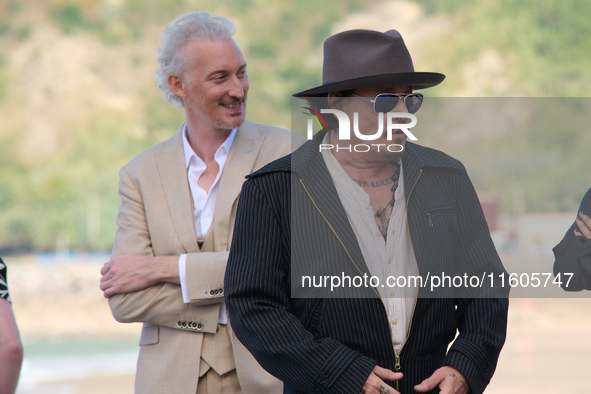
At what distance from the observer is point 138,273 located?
197 cm

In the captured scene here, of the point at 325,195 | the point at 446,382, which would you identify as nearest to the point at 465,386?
the point at 446,382

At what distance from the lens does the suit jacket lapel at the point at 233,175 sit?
2.04 m

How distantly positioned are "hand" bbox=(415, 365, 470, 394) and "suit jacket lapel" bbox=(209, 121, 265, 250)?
745mm

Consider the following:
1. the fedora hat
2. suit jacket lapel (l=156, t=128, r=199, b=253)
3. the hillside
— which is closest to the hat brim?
the fedora hat

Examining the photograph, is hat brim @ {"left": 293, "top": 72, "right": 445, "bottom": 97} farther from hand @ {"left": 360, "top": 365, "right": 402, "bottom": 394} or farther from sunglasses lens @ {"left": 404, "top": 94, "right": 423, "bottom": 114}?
hand @ {"left": 360, "top": 365, "right": 402, "bottom": 394}

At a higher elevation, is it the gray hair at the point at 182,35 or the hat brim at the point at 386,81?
the gray hair at the point at 182,35

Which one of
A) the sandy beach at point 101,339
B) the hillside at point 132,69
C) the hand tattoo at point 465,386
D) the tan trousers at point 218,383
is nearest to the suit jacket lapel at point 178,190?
the tan trousers at point 218,383

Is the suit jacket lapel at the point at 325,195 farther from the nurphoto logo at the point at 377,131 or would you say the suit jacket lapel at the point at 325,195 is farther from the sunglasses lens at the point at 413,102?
the sunglasses lens at the point at 413,102

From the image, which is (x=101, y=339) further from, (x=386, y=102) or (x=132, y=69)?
(x=386, y=102)

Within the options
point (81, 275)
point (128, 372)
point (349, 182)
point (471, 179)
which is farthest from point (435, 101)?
point (81, 275)

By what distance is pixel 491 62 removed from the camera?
16094 mm

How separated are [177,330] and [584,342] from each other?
31.6 feet

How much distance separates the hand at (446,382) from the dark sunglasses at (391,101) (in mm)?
623

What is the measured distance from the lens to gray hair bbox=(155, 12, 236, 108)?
216 centimetres
